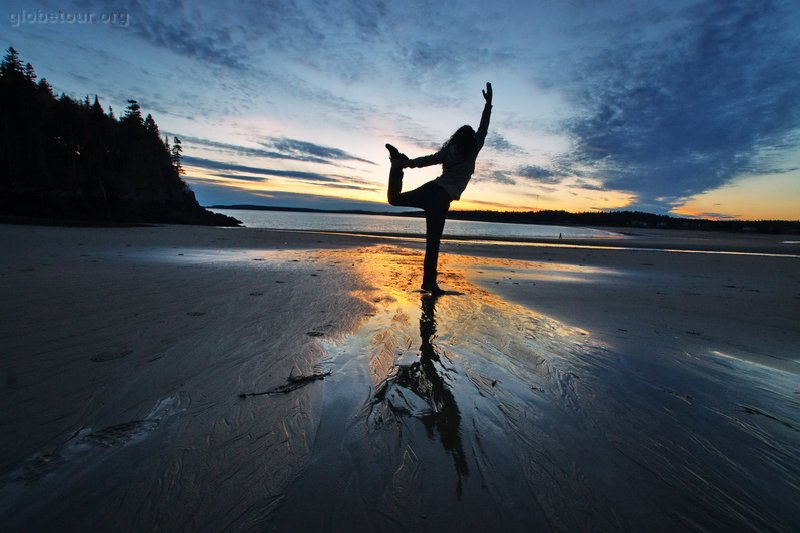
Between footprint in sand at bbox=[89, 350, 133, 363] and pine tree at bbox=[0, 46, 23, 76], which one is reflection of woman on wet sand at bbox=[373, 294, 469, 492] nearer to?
footprint in sand at bbox=[89, 350, 133, 363]

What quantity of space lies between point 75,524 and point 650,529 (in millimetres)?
2043

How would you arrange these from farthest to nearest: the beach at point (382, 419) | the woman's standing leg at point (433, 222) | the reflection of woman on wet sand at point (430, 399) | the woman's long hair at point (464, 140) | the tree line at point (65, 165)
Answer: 1. the tree line at point (65, 165)
2. the woman's standing leg at point (433, 222)
3. the woman's long hair at point (464, 140)
4. the reflection of woman on wet sand at point (430, 399)
5. the beach at point (382, 419)

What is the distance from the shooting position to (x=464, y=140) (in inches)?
211

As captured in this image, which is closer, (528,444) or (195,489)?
(195,489)

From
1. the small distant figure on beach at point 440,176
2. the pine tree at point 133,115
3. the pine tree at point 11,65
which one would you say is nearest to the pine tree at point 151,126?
the pine tree at point 133,115

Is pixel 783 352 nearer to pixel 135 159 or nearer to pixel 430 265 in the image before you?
pixel 430 265

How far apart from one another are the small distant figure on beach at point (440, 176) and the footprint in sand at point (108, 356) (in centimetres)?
410

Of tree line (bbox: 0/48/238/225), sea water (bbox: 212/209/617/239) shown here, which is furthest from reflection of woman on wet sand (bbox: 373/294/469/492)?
tree line (bbox: 0/48/238/225)

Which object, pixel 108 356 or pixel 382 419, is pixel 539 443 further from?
pixel 108 356

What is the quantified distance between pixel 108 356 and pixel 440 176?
482 centimetres

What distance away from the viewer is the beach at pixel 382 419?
130 centimetres

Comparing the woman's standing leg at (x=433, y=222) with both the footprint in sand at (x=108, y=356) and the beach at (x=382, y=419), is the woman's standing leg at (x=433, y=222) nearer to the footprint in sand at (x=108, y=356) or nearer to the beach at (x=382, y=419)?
the beach at (x=382, y=419)

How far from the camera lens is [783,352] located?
3289 millimetres

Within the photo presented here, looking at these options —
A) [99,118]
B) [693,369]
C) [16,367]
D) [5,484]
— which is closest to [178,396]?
[5,484]
